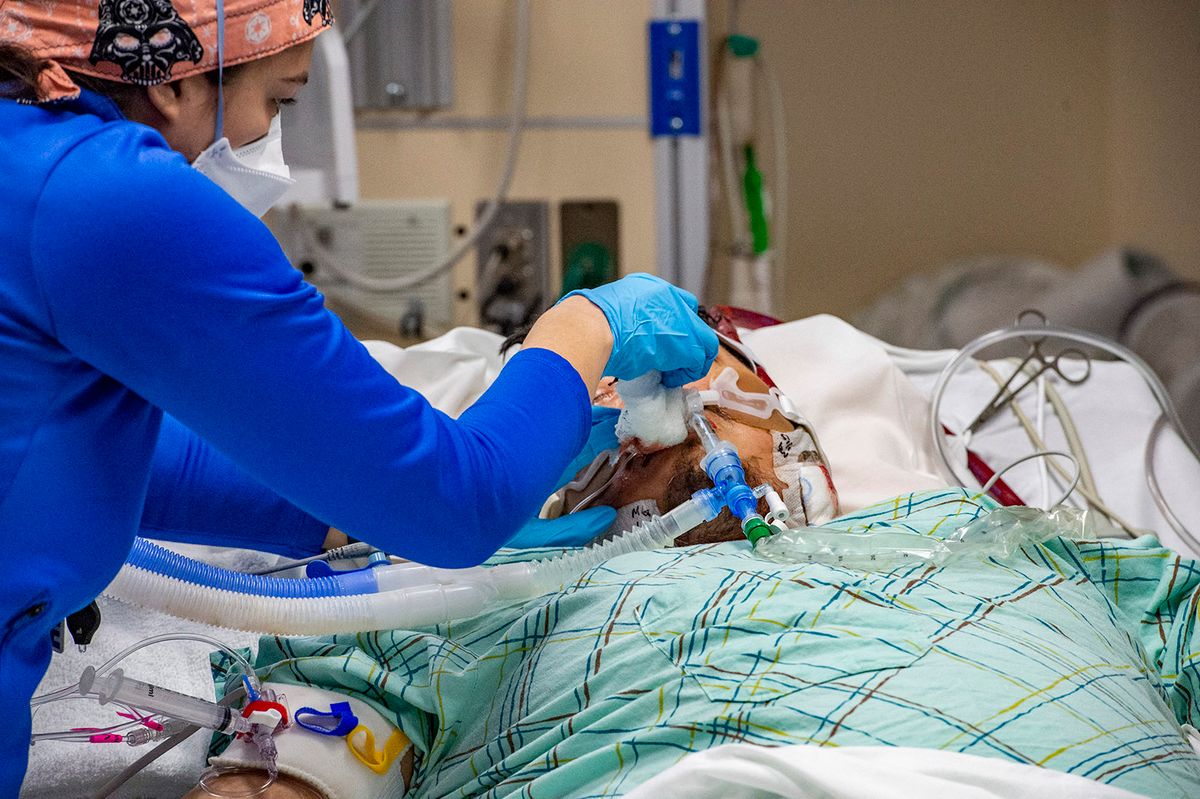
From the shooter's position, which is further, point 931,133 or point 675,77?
point 931,133

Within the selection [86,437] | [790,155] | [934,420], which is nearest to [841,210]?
[790,155]

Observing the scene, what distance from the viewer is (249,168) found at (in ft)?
3.49

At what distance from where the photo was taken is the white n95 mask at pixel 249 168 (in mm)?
1026

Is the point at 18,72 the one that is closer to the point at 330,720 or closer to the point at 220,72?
the point at 220,72

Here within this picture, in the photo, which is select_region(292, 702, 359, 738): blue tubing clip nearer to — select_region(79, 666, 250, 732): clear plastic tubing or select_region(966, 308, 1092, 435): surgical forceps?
A: select_region(79, 666, 250, 732): clear plastic tubing

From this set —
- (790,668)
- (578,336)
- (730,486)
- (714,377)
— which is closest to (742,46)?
(714,377)

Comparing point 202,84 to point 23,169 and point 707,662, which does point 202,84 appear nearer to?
point 23,169

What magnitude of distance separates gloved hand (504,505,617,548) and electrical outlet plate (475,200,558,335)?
1.58 m

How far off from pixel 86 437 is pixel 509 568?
0.49 metres

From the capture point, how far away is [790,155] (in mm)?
3688

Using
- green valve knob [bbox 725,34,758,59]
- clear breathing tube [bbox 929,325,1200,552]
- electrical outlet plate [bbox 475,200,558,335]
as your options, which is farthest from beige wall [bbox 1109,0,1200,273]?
electrical outlet plate [bbox 475,200,558,335]

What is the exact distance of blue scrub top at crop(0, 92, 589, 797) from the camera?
2.80ft

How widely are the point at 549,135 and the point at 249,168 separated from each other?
202 cm

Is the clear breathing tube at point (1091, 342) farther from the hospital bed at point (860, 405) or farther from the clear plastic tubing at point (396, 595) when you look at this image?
the clear plastic tubing at point (396, 595)
